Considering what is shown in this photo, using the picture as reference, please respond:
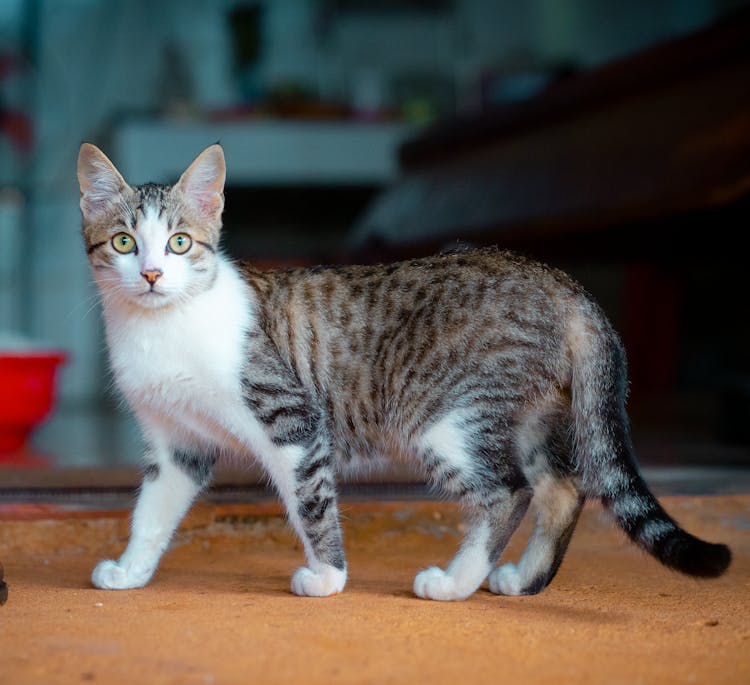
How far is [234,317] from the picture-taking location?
190 cm

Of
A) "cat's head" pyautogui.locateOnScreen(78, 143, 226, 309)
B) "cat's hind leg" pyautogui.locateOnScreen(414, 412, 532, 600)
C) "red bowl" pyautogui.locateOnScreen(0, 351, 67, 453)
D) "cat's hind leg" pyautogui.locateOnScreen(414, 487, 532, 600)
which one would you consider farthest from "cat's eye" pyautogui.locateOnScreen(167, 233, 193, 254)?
"red bowl" pyautogui.locateOnScreen(0, 351, 67, 453)

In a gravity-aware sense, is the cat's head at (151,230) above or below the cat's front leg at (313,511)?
above

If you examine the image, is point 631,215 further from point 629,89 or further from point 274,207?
point 274,207

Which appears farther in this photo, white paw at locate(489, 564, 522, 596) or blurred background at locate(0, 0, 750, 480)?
blurred background at locate(0, 0, 750, 480)

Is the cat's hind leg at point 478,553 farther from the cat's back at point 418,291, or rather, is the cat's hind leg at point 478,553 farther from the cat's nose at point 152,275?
the cat's nose at point 152,275

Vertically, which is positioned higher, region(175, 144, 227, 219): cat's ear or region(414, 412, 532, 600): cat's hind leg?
region(175, 144, 227, 219): cat's ear

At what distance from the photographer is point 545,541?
194cm

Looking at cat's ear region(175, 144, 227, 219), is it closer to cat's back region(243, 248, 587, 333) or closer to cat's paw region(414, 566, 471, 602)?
cat's back region(243, 248, 587, 333)

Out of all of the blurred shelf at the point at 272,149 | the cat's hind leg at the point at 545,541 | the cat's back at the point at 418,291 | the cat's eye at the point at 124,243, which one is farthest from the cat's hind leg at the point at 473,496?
the blurred shelf at the point at 272,149

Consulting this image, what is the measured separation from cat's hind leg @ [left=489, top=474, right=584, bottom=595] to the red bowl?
2.40 m

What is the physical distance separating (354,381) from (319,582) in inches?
14.8

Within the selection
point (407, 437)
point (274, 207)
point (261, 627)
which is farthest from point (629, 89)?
point (274, 207)

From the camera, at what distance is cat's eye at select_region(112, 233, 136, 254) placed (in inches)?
73.7

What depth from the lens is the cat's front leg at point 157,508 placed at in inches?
76.3
